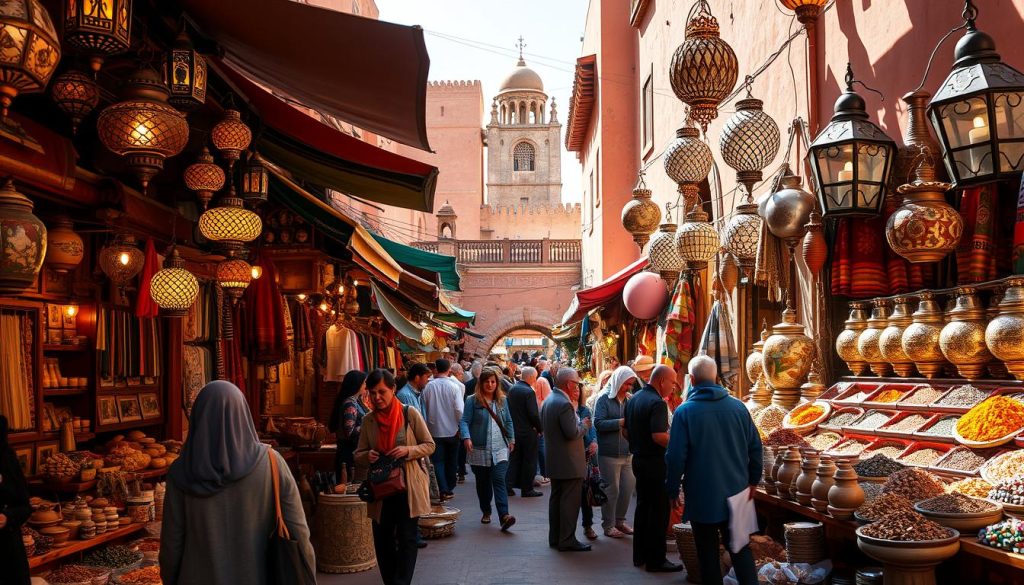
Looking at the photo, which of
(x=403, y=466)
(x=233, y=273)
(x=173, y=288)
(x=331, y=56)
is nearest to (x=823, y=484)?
(x=403, y=466)

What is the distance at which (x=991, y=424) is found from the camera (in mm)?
4723

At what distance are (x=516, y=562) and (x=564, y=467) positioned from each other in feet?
2.72

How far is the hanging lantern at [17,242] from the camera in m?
3.70

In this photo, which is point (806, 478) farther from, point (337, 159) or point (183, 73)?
point (337, 159)

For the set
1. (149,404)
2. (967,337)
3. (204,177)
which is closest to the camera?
(967,337)

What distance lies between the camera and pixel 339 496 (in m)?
6.49

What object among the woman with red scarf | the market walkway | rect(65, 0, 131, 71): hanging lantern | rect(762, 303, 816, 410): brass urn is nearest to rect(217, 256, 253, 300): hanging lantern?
the woman with red scarf

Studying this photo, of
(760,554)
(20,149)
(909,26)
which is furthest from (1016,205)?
(20,149)

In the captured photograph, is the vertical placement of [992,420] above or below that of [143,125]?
below

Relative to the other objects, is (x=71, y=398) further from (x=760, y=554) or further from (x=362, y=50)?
(x=760, y=554)

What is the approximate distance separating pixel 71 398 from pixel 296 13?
11.2 ft

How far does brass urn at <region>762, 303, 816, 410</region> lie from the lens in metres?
6.86

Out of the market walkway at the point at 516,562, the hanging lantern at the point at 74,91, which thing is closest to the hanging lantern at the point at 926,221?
the market walkway at the point at 516,562

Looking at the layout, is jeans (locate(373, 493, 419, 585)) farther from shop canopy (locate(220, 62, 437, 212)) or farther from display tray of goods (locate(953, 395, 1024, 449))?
display tray of goods (locate(953, 395, 1024, 449))
